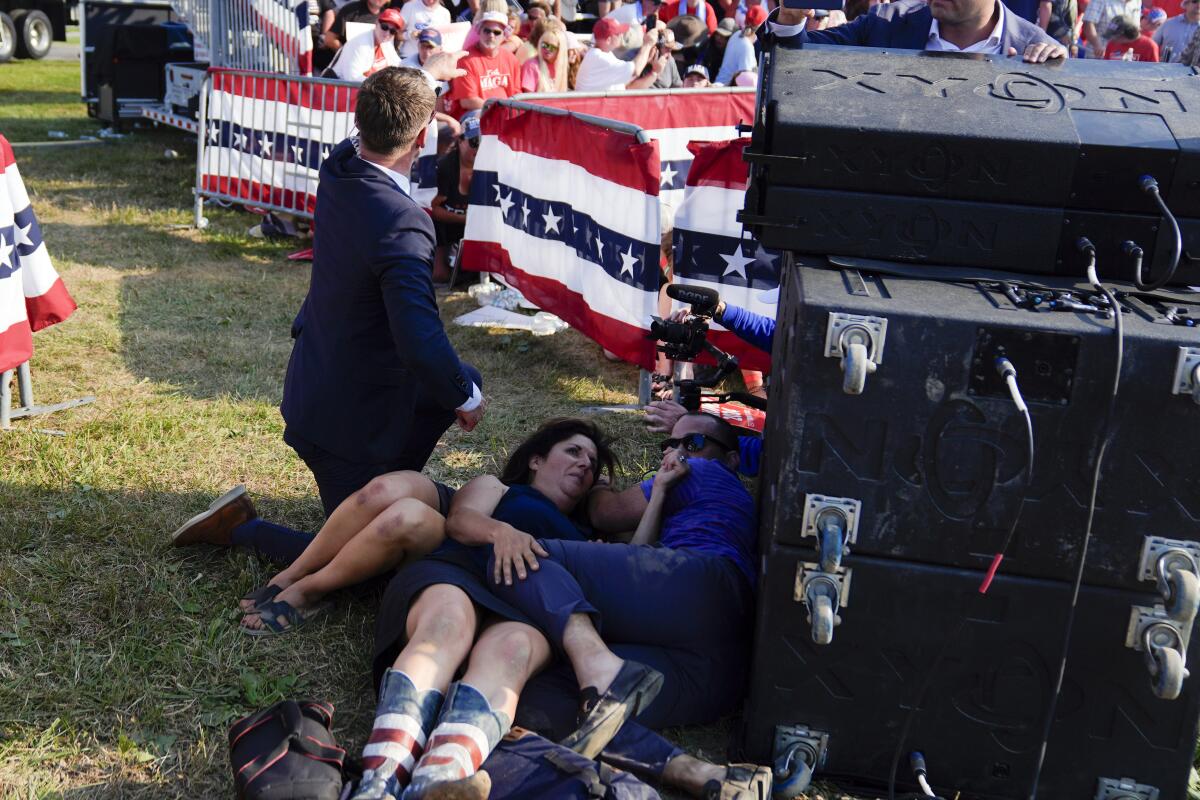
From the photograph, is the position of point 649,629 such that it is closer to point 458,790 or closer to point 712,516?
point 712,516

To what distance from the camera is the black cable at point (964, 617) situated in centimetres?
286

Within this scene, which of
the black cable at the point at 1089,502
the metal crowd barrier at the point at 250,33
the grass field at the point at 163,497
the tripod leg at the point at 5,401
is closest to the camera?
the black cable at the point at 1089,502

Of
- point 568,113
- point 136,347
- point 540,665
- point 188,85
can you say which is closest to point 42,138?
point 188,85

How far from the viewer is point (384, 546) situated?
3.78 m

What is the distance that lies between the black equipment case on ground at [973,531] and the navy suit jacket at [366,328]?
1185 mm

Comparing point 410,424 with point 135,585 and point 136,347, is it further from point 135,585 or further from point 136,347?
point 136,347

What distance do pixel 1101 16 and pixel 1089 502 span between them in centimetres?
1226

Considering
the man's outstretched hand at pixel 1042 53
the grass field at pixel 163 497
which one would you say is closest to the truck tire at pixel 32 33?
the grass field at pixel 163 497

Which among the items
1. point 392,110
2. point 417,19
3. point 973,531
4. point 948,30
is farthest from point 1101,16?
point 973,531

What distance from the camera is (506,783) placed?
3039 millimetres

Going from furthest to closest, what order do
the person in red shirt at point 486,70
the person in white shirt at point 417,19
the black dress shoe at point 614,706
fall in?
the person in white shirt at point 417,19 < the person in red shirt at point 486,70 < the black dress shoe at point 614,706

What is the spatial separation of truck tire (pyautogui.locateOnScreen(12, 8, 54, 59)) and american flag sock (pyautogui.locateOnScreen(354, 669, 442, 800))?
77.0 feet

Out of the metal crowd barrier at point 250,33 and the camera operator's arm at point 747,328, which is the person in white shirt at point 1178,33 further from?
the camera operator's arm at point 747,328

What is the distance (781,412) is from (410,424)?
147 cm
